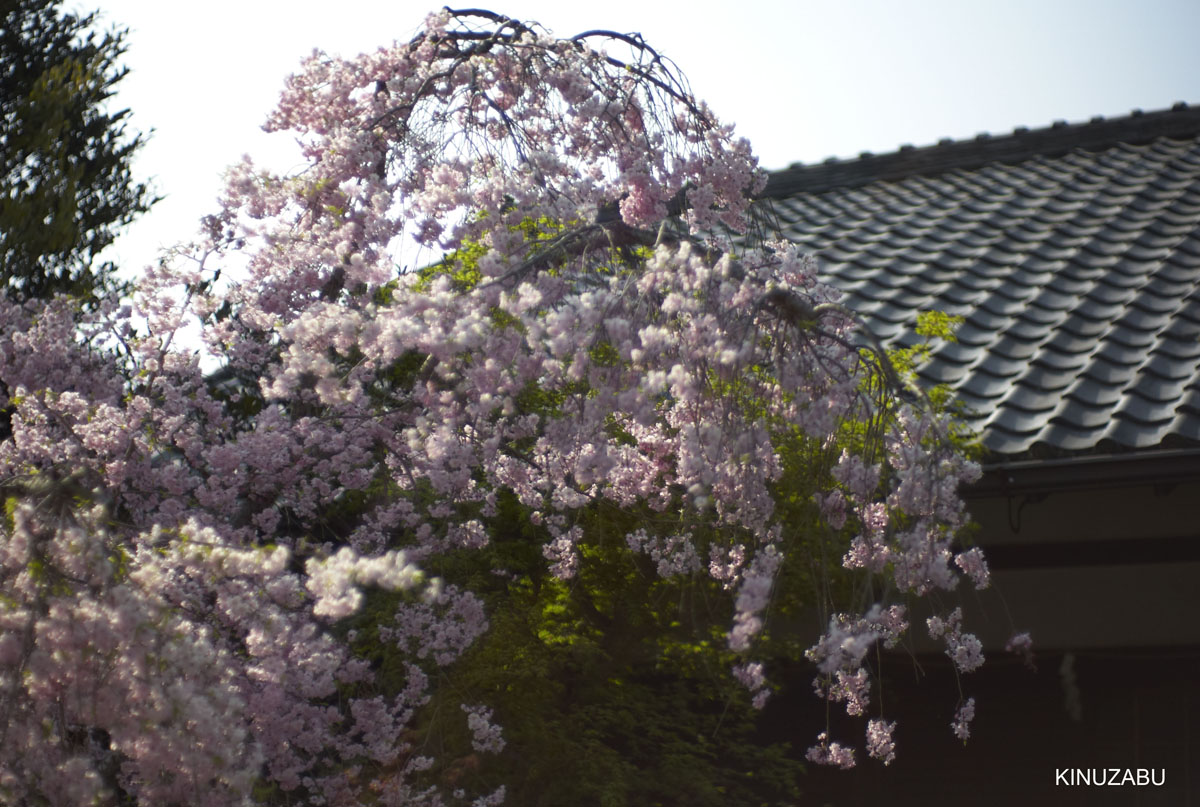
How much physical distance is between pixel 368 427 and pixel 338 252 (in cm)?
63

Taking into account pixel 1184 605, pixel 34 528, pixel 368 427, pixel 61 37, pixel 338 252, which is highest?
pixel 61 37

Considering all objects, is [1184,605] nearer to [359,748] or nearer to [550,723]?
[550,723]

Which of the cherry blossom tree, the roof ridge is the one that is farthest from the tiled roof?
the cherry blossom tree

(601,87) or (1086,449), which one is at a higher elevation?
(601,87)

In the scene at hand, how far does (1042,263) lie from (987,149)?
3.00 meters

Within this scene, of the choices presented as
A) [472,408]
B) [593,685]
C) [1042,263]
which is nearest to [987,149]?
[1042,263]

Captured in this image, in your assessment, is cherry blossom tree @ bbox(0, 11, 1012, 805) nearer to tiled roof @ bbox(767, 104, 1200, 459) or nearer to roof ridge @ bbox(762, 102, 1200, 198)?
tiled roof @ bbox(767, 104, 1200, 459)

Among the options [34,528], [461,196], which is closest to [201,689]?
[34,528]

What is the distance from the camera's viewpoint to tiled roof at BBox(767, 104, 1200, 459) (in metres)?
4.66

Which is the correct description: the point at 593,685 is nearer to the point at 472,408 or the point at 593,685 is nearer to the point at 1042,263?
the point at 472,408

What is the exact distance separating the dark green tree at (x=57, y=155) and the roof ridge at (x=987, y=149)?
5.01 metres

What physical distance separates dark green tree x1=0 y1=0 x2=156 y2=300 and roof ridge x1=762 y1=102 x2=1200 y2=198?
5.01m

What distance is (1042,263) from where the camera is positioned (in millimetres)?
6414

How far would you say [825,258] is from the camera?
286 inches
